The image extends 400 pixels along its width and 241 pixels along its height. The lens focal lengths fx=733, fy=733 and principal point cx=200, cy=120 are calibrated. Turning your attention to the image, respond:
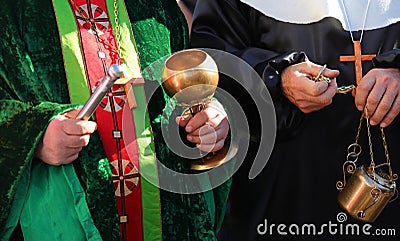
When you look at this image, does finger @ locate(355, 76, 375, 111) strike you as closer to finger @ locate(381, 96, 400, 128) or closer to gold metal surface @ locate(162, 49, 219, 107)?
finger @ locate(381, 96, 400, 128)

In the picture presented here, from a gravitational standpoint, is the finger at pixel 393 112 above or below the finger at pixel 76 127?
below

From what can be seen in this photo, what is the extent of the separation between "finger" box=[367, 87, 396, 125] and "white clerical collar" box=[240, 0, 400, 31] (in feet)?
1.35

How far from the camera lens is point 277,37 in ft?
9.62

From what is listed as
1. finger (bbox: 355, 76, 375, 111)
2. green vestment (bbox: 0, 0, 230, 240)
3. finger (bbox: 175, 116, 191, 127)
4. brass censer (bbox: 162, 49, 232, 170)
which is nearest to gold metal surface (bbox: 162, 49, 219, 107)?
brass censer (bbox: 162, 49, 232, 170)

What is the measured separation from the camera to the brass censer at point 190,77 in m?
2.35

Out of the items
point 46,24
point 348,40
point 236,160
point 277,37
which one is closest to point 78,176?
point 46,24

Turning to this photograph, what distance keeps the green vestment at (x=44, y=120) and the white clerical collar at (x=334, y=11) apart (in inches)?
21.5

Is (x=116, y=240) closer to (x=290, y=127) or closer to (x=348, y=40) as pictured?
(x=290, y=127)

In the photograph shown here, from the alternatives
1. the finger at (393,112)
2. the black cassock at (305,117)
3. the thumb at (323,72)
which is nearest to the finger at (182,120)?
the black cassock at (305,117)

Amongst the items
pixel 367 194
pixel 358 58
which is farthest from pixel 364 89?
pixel 367 194

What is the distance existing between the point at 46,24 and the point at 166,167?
0.65 meters

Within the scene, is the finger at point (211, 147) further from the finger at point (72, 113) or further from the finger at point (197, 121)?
the finger at point (72, 113)

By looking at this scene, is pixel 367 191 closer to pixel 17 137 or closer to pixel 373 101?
pixel 373 101

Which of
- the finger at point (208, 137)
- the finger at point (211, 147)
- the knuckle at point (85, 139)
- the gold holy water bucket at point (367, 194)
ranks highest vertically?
the knuckle at point (85, 139)
